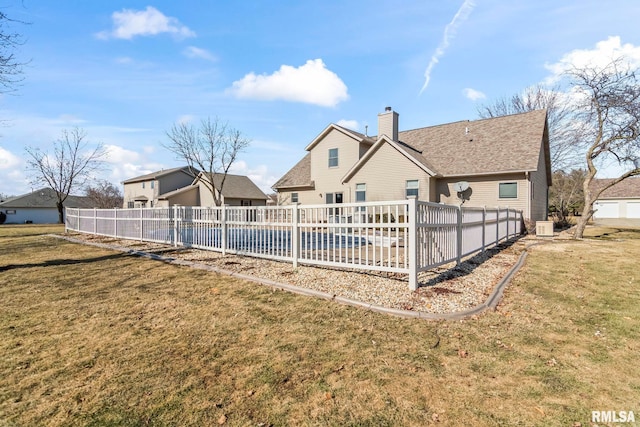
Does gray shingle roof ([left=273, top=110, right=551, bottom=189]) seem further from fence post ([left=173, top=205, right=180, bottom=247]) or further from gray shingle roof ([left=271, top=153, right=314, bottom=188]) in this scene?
fence post ([left=173, top=205, right=180, bottom=247])

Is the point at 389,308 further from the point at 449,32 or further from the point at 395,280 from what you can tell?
the point at 449,32

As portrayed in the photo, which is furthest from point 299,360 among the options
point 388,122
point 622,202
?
point 622,202

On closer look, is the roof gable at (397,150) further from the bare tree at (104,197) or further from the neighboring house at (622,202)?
the bare tree at (104,197)

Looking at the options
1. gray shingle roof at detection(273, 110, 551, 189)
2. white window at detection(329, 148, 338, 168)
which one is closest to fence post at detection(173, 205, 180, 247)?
gray shingle roof at detection(273, 110, 551, 189)

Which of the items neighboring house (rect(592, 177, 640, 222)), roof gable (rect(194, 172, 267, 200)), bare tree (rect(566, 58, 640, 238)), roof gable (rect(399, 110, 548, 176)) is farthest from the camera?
roof gable (rect(194, 172, 267, 200))

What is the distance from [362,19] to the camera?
1130 centimetres

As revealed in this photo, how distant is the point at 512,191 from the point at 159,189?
39408 mm

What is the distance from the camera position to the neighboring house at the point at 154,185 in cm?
4084

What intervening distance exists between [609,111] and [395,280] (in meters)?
16.3

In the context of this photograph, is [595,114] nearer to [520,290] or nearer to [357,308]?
[520,290]

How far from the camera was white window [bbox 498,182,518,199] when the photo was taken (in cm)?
1723

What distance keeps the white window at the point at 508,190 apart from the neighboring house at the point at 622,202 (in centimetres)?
2713

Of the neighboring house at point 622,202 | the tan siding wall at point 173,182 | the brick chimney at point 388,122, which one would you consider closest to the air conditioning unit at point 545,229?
the brick chimney at point 388,122

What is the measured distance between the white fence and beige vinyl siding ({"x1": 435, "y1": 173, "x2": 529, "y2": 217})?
3.91 m
